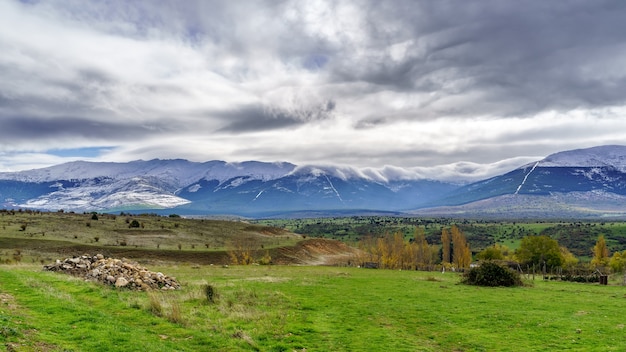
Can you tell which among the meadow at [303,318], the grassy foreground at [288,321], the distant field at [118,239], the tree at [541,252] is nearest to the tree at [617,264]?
the tree at [541,252]

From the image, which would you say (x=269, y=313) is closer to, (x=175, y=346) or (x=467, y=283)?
(x=175, y=346)

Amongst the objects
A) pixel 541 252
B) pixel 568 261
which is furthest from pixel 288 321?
Answer: pixel 568 261

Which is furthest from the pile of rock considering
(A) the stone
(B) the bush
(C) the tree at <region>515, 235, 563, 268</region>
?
(C) the tree at <region>515, 235, 563, 268</region>

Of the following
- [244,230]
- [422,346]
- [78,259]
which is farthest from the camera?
[244,230]

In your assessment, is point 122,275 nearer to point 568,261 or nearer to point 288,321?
point 288,321

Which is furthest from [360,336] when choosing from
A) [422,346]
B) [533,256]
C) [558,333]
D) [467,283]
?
[533,256]

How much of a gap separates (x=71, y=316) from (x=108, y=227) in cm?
8457

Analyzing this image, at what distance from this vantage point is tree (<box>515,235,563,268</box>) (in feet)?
297

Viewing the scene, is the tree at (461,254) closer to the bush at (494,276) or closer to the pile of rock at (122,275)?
the bush at (494,276)

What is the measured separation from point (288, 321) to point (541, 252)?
86.5 metres

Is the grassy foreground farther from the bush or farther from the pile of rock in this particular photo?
the bush

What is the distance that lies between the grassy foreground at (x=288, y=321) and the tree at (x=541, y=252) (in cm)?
6308

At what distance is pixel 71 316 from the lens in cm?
1897

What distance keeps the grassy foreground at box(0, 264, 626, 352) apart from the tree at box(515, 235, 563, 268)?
63.1 m
